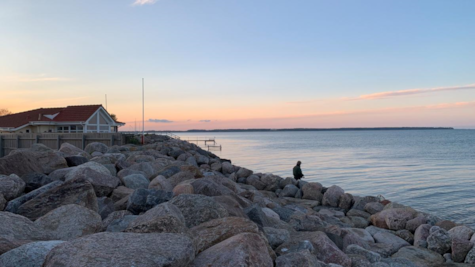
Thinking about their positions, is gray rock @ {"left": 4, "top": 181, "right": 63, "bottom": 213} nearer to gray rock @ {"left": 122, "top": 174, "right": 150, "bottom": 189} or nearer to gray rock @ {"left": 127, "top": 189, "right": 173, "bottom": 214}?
gray rock @ {"left": 127, "top": 189, "right": 173, "bottom": 214}

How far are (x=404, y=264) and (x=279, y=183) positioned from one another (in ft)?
39.2

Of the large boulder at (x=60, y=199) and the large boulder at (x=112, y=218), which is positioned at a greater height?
the large boulder at (x=60, y=199)

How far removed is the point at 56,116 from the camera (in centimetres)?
3478

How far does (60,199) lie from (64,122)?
30.5 meters

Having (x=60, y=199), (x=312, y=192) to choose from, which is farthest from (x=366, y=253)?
(x=312, y=192)

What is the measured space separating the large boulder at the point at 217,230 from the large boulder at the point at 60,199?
6.55ft

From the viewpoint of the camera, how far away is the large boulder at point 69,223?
4551mm

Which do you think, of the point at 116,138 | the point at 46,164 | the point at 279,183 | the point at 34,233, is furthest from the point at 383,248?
the point at 116,138

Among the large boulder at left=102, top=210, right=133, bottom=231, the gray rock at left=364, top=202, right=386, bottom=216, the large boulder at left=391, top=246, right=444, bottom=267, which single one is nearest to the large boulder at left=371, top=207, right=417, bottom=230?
the gray rock at left=364, top=202, right=386, bottom=216

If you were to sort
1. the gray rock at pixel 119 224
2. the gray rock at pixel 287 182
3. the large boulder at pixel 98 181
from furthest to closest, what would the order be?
1. the gray rock at pixel 287 182
2. the large boulder at pixel 98 181
3. the gray rock at pixel 119 224

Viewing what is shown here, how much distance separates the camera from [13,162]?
757 centimetres

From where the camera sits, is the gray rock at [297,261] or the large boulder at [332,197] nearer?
the gray rock at [297,261]

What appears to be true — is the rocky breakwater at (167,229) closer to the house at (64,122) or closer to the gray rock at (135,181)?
the gray rock at (135,181)

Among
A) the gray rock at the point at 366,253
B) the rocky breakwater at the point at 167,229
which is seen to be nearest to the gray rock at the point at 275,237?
the rocky breakwater at the point at 167,229
